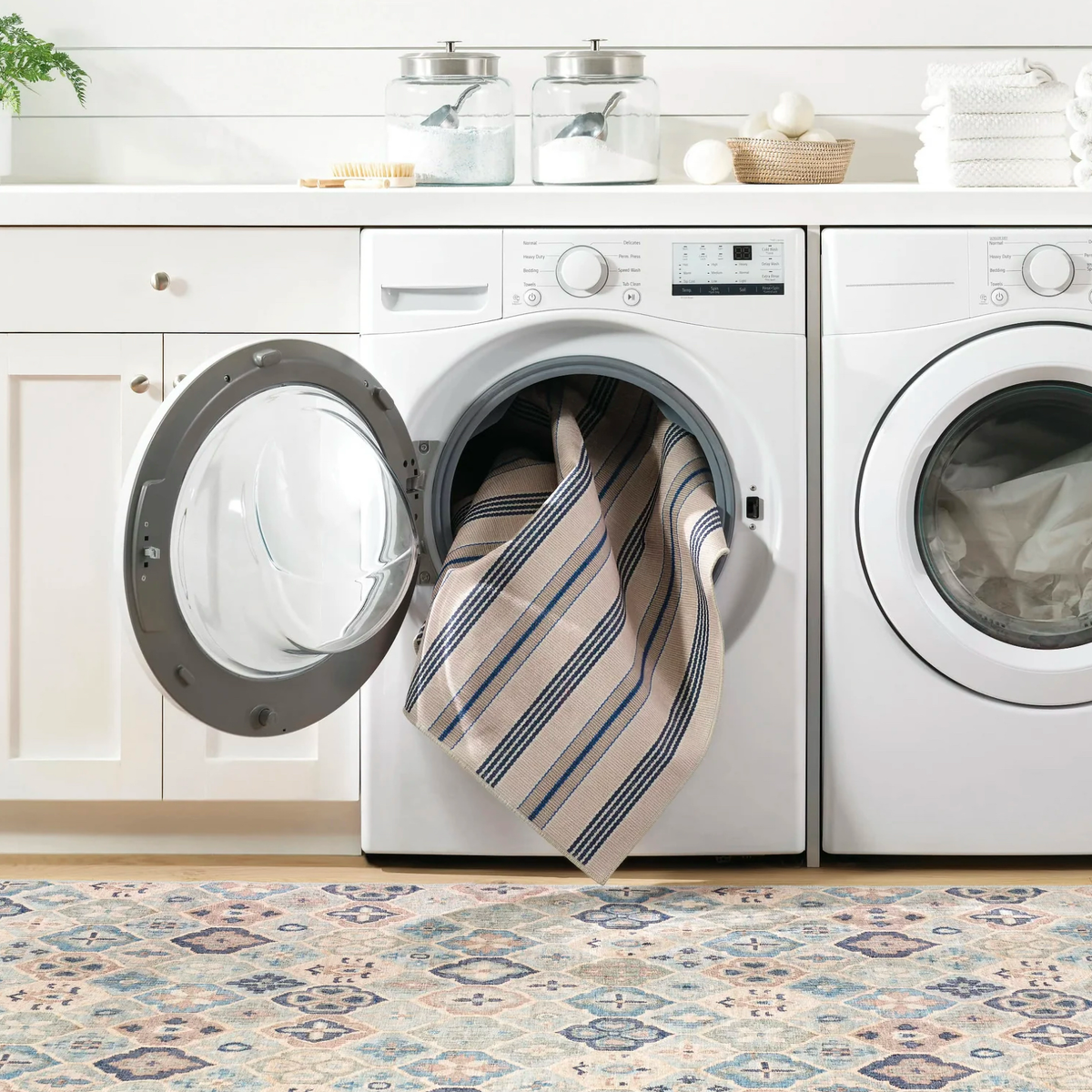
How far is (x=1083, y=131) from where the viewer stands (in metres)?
1.64

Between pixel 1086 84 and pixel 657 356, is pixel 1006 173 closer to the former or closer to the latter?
pixel 1086 84

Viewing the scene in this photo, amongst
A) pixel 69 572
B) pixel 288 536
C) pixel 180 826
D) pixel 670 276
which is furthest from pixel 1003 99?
pixel 180 826

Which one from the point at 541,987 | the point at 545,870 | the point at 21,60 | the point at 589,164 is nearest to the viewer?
the point at 541,987

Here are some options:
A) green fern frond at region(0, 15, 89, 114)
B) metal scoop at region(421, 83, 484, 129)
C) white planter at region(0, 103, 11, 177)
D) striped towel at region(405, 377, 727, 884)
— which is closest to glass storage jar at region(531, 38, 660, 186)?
metal scoop at region(421, 83, 484, 129)

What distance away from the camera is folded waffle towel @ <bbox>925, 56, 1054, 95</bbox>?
1.69 m

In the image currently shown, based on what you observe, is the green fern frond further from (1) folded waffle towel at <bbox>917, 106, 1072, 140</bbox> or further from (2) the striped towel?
(1) folded waffle towel at <bbox>917, 106, 1072, 140</bbox>

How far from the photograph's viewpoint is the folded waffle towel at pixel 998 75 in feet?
5.54

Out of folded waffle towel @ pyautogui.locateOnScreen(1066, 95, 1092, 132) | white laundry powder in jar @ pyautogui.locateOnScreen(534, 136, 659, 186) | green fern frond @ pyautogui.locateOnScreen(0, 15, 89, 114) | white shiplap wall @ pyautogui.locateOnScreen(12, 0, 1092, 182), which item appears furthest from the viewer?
white shiplap wall @ pyautogui.locateOnScreen(12, 0, 1092, 182)

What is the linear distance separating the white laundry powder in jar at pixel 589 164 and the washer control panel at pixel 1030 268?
53cm

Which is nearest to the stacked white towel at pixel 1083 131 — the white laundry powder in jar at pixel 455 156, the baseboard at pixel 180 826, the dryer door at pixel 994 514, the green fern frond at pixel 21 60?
the dryer door at pixel 994 514

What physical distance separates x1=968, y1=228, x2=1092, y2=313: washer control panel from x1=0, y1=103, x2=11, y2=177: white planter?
63.0 inches

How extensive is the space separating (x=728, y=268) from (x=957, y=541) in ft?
1.58

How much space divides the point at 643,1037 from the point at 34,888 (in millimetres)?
886
